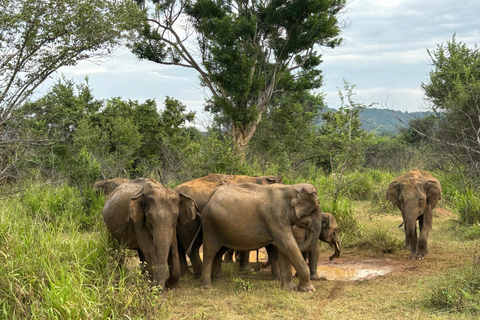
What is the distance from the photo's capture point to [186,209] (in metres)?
7.50

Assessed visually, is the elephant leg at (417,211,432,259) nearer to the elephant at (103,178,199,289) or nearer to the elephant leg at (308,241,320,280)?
the elephant leg at (308,241,320,280)

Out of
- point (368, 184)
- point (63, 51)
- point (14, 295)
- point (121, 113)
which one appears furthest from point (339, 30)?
point (14, 295)

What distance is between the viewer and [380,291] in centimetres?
724

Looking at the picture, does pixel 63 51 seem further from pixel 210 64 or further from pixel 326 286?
pixel 210 64

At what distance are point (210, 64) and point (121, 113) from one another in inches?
226

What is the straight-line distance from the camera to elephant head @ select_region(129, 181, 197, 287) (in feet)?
21.1

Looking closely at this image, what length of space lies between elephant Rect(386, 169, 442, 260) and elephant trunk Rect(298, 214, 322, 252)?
2706mm

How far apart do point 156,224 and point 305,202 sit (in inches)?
91.7

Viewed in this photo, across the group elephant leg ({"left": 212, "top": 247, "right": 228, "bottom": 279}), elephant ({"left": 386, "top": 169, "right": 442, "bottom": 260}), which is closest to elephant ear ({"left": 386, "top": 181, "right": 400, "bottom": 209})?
elephant ({"left": 386, "top": 169, "right": 442, "bottom": 260})

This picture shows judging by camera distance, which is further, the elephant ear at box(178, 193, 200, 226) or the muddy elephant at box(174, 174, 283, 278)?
the muddy elephant at box(174, 174, 283, 278)

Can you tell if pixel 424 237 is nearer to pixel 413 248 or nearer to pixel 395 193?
pixel 413 248

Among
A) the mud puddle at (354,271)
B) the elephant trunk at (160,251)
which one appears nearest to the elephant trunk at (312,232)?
the mud puddle at (354,271)

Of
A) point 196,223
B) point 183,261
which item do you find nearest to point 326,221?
point 196,223

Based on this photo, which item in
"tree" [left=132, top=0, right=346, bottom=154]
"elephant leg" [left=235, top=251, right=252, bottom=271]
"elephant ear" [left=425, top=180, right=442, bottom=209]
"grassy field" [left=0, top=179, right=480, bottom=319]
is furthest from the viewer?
"tree" [left=132, top=0, right=346, bottom=154]
